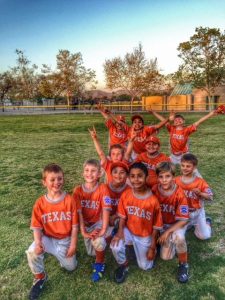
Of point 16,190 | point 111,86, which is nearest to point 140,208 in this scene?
point 16,190

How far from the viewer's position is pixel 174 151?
8078 mm

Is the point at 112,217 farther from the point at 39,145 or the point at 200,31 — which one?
the point at 200,31

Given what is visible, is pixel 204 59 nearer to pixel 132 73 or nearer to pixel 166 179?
pixel 132 73

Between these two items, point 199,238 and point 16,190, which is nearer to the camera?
point 199,238

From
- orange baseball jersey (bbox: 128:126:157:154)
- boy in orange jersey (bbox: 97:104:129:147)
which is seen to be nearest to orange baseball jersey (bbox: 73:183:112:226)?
orange baseball jersey (bbox: 128:126:157:154)

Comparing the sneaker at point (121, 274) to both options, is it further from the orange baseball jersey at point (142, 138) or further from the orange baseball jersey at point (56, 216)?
the orange baseball jersey at point (142, 138)

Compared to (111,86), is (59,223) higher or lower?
lower

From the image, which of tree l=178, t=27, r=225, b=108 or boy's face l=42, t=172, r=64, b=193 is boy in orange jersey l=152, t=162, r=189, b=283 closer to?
boy's face l=42, t=172, r=64, b=193

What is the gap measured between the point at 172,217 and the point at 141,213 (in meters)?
0.45

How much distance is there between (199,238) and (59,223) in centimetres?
201

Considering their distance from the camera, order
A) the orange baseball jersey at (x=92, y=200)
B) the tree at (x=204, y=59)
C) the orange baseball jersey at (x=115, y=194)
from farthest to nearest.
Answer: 1. the tree at (x=204, y=59)
2. the orange baseball jersey at (x=115, y=194)
3. the orange baseball jersey at (x=92, y=200)

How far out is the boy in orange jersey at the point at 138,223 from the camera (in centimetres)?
350

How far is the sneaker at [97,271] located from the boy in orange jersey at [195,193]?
1423mm

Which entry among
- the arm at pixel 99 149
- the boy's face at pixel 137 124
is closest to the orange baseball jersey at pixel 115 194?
the arm at pixel 99 149
